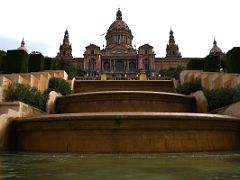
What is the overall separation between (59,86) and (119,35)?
8412 centimetres

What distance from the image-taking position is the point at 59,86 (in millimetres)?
21188

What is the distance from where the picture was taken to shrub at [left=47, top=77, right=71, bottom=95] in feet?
68.8

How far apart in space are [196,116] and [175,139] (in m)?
0.91

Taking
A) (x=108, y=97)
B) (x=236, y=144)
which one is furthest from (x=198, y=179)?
(x=108, y=97)

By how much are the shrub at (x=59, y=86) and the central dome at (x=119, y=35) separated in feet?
259

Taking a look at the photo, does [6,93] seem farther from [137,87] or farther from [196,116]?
[196,116]

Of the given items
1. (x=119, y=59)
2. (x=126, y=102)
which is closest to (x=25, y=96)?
(x=126, y=102)

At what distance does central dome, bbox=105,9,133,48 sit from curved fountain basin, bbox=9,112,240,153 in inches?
3648

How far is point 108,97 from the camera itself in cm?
1295

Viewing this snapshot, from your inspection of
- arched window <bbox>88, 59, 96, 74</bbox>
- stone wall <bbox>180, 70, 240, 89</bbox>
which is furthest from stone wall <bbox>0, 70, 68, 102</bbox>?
arched window <bbox>88, 59, 96, 74</bbox>

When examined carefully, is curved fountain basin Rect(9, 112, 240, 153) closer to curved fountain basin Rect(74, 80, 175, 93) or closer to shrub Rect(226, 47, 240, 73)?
curved fountain basin Rect(74, 80, 175, 93)

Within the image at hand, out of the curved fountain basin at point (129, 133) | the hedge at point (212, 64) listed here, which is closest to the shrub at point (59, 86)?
the curved fountain basin at point (129, 133)

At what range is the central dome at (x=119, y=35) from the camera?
103000 mm

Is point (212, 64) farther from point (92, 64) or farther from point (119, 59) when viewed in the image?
point (92, 64)
